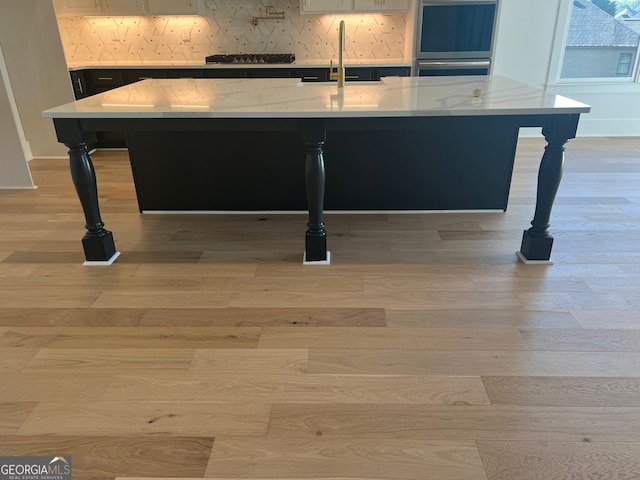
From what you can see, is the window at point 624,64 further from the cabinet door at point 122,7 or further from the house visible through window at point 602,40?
the cabinet door at point 122,7

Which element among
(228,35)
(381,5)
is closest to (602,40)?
(381,5)

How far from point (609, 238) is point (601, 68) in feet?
11.0

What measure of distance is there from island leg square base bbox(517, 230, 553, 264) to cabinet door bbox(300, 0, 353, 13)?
3416 millimetres

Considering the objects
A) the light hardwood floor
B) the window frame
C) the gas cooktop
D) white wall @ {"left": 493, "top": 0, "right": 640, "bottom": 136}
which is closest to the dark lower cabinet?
the gas cooktop

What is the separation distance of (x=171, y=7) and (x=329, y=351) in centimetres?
450

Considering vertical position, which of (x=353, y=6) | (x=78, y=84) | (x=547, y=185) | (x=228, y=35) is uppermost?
(x=353, y=6)

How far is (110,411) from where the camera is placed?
1.59 m

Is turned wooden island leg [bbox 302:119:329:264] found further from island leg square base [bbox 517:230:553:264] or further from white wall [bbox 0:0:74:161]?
white wall [bbox 0:0:74:161]

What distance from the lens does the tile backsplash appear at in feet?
17.0

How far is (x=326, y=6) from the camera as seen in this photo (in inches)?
191

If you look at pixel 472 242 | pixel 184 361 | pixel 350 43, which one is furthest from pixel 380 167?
pixel 350 43

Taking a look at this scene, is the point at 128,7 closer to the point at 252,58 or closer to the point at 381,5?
the point at 252,58

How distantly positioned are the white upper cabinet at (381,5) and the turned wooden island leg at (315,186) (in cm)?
317

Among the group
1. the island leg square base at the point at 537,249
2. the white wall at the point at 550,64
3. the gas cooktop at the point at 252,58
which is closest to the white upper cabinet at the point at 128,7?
the gas cooktop at the point at 252,58
